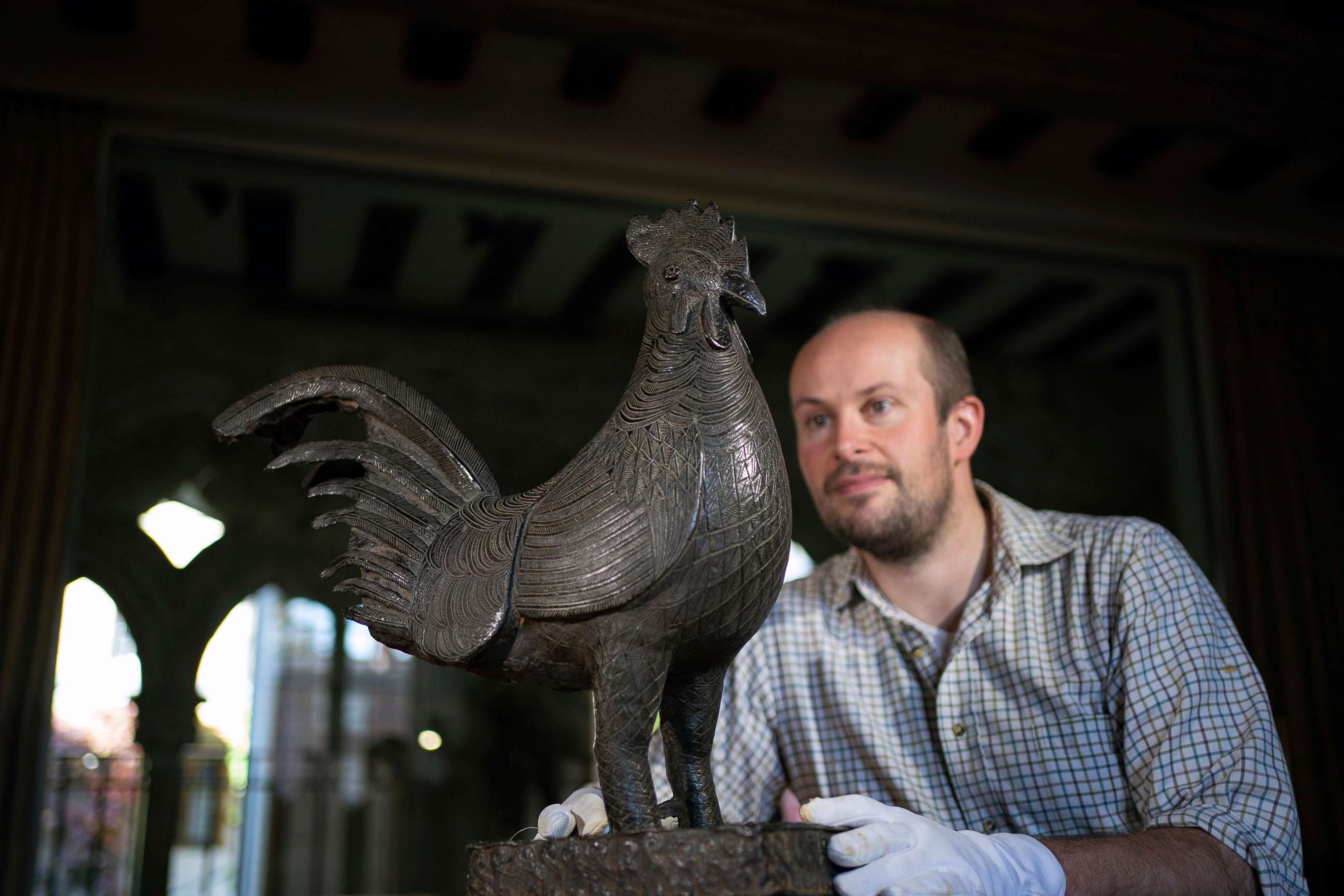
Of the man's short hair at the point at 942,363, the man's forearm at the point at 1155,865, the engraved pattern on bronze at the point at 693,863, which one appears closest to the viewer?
the engraved pattern on bronze at the point at 693,863

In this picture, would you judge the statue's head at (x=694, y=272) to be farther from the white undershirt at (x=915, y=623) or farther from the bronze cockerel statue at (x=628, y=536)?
the white undershirt at (x=915, y=623)

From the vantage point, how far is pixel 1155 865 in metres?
1.20

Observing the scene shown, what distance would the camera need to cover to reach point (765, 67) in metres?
3.29

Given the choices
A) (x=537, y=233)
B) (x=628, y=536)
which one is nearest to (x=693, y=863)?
(x=628, y=536)

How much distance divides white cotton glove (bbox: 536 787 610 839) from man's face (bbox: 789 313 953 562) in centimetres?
60

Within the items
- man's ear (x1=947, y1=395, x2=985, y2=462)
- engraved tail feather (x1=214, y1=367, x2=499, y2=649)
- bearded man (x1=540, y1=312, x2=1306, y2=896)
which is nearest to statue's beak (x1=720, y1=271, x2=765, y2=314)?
engraved tail feather (x1=214, y1=367, x2=499, y2=649)

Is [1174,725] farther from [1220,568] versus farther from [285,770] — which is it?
[285,770]

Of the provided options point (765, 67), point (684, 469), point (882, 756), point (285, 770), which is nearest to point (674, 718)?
point (684, 469)

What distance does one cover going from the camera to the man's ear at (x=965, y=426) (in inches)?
70.5

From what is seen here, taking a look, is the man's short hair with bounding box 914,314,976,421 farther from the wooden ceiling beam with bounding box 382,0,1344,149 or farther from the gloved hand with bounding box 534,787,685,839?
the wooden ceiling beam with bounding box 382,0,1344,149

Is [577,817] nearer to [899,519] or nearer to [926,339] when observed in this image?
[899,519]

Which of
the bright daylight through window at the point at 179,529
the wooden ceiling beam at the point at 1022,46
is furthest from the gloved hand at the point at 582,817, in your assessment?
the bright daylight through window at the point at 179,529

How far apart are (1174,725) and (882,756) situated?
0.41 m

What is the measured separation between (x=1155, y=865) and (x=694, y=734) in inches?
20.8
